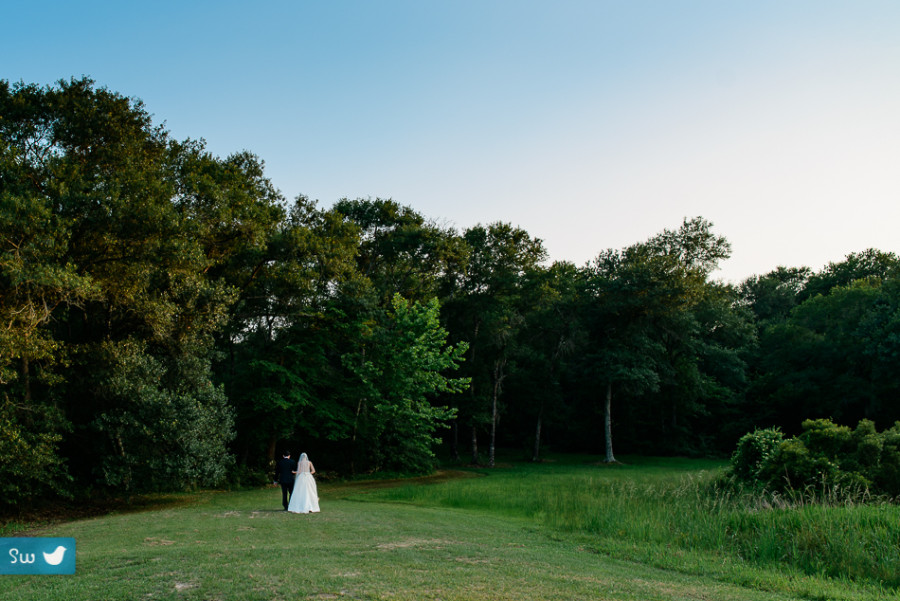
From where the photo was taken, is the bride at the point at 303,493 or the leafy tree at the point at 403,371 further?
the leafy tree at the point at 403,371

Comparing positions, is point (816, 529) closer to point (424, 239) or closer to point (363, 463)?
point (363, 463)

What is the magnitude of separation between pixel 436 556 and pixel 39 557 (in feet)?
21.5

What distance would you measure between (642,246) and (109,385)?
3720 centimetres

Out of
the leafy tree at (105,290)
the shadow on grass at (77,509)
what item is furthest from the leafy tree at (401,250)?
the shadow on grass at (77,509)

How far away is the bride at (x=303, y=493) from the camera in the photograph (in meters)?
16.1

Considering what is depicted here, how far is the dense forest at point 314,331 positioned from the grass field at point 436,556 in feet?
20.4

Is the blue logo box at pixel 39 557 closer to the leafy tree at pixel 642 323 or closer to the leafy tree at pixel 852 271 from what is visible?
the leafy tree at pixel 642 323

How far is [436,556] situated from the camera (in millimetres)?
9594

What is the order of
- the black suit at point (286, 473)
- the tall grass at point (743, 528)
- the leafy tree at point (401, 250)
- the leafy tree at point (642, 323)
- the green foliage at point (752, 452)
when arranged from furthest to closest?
the leafy tree at point (642, 323), the leafy tree at point (401, 250), the green foliage at point (752, 452), the black suit at point (286, 473), the tall grass at point (743, 528)

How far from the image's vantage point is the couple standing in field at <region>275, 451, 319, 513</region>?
636 inches

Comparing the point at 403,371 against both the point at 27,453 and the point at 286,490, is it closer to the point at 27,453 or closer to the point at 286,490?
the point at 286,490

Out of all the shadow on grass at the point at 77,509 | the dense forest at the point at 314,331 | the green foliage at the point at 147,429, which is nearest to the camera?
the shadow on grass at the point at 77,509

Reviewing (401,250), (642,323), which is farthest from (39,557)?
(642,323)

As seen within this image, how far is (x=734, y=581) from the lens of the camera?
30.9 ft
